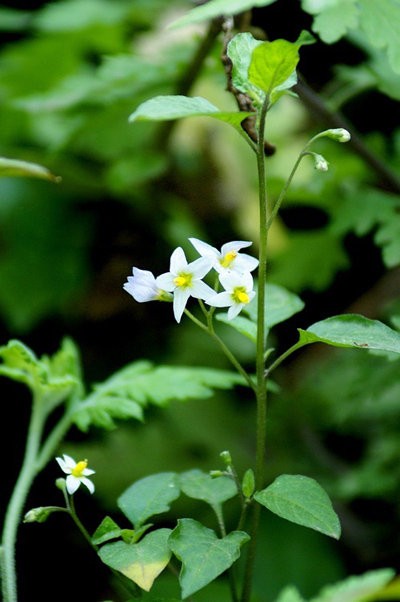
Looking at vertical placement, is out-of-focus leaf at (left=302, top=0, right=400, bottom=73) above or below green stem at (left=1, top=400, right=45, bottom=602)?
above

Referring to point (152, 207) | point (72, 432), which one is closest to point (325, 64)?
point (152, 207)

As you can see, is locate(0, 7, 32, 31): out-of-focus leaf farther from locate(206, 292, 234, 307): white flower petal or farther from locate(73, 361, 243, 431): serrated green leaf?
locate(206, 292, 234, 307): white flower petal

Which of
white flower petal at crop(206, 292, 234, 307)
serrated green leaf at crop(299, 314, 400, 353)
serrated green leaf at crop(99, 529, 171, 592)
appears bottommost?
serrated green leaf at crop(99, 529, 171, 592)

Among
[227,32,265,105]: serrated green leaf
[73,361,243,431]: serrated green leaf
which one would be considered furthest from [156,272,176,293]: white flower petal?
[73,361,243,431]: serrated green leaf

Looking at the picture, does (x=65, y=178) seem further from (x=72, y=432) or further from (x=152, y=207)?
(x=72, y=432)

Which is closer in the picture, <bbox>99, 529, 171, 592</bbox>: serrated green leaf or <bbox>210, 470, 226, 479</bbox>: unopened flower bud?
<bbox>99, 529, 171, 592</bbox>: serrated green leaf

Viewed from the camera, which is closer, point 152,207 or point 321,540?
point 321,540

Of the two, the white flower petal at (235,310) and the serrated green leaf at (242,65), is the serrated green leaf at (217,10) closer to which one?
the serrated green leaf at (242,65)
